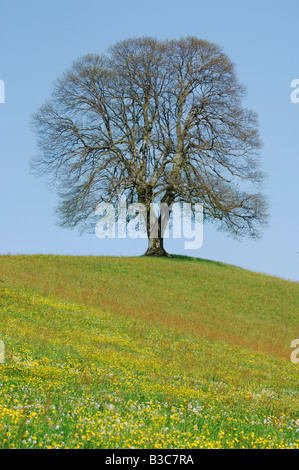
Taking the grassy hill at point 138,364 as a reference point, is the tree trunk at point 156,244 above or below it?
above

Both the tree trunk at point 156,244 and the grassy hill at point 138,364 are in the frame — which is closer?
the grassy hill at point 138,364

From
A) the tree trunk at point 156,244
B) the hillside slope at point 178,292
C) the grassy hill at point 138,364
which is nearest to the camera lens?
the grassy hill at point 138,364


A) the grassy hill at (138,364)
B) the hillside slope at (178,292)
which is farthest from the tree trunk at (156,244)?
the grassy hill at (138,364)

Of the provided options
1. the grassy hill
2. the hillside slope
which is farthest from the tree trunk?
the grassy hill

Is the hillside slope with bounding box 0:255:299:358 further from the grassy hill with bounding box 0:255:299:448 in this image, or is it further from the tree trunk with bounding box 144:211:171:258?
the tree trunk with bounding box 144:211:171:258

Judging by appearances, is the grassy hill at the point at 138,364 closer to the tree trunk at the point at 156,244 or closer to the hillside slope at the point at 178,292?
the hillside slope at the point at 178,292

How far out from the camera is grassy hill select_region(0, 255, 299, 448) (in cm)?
785

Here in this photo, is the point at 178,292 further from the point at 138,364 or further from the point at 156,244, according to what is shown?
the point at 138,364

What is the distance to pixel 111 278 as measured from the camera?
34.0m

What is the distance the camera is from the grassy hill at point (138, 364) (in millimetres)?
7848

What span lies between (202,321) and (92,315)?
7.84m

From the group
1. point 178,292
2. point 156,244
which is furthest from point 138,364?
point 156,244

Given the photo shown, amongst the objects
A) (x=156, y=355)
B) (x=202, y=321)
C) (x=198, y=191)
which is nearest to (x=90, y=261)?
(x=198, y=191)
